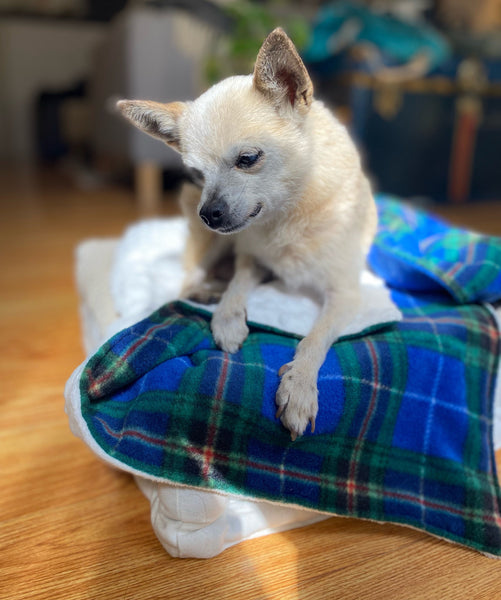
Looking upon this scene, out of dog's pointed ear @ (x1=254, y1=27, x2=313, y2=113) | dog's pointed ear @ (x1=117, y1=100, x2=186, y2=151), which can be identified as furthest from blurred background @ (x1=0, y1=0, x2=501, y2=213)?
dog's pointed ear @ (x1=254, y1=27, x2=313, y2=113)

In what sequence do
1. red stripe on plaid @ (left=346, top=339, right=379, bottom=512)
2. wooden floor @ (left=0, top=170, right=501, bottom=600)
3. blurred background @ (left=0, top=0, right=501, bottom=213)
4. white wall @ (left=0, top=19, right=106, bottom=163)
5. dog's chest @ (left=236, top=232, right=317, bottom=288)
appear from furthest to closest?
white wall @ (left=0, top=19, right=106, bottom=163)
blurred background @ (left=0, top=0, right=501, bottom=213)
dog's chest @ (left=236, top=232, right=317, bottom=288)
red stripe on plaid @ (left=346, top=339, right=379, bottom=512)
wooden floor @ (left=0, top=170, right=501, bottom=600)

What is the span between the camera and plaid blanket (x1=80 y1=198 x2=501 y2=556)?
33.3 inches

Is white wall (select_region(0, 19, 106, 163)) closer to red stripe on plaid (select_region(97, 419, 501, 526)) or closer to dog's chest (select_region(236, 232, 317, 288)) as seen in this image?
dog's chest (select_region(236, 232, 317, 288))

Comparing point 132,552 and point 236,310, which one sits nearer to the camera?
point 132,552

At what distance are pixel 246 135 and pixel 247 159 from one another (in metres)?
0.04

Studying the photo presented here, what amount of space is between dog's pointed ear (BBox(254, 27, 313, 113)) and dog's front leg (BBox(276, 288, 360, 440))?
0.39 m

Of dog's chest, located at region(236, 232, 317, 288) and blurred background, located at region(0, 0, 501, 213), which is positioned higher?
blurred background, located at region(0, 0, 501, 213)

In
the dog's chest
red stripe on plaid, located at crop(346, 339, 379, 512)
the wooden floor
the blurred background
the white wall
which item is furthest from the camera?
the white wall

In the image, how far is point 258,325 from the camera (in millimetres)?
1003

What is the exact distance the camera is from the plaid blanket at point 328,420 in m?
0.84

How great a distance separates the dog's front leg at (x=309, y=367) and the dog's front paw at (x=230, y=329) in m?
0.11

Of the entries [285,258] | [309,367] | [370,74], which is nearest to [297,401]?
[309,367]

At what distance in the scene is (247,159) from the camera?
0.87 meters

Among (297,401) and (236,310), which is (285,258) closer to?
(236,310)
